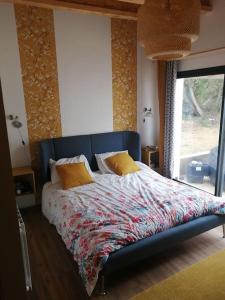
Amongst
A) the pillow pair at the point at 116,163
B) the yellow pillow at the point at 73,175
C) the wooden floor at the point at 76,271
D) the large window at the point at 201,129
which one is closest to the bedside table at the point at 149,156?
the large window at the point at 201,129

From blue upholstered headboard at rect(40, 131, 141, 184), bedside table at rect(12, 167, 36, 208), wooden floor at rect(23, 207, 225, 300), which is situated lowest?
wooden floor at rect(23, 207, 225, 300)

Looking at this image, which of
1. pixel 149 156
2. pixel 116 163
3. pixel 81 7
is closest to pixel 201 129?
pixel 149 156

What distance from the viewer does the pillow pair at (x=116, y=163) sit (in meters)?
3.88

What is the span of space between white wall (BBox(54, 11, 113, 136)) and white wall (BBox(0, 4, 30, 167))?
0.59 m

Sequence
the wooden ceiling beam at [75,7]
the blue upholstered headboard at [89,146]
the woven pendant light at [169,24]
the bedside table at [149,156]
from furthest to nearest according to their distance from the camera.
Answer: the bedside table at [149,156] < the blue upholstered headboard at [89,146] < the wooden ceiling beam at [75,7] < the woven pendant light at [169,24]

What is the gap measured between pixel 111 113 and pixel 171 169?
59.0 inches

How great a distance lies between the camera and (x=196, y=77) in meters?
3.97

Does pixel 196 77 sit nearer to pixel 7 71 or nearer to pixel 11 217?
pixel 7 71

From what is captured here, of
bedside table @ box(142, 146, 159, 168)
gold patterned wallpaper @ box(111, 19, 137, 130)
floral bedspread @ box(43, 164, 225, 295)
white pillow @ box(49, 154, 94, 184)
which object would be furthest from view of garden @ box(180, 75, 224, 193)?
white pillow @ box(49, 154, 94, 184)


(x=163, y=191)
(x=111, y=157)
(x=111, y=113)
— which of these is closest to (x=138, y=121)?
(x=111, y=113)

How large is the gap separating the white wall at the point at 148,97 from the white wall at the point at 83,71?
613 millimetres

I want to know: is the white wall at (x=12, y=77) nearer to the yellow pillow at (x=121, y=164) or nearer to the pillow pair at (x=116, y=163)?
the pillow pair at (x=116, y=163)

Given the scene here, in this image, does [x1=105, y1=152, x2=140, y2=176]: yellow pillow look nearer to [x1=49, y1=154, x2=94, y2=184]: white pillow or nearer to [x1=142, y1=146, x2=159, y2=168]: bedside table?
[x1=49, y1=154, x2=94, y2=184]: white pillow

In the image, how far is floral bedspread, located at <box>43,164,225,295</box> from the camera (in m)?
2.18
